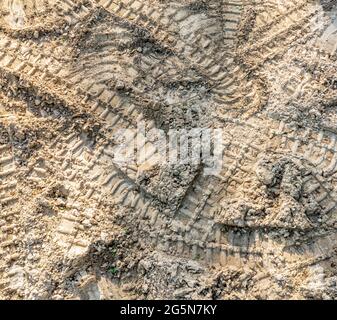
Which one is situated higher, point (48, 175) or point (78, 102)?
point (78, 102)

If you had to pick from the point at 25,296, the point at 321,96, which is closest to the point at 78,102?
the point at 25,296

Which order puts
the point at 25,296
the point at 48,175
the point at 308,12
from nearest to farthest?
the point at 25,296
the point at 48,175
the point at 308,12

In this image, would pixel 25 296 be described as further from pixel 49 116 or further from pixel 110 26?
pixel 110 26

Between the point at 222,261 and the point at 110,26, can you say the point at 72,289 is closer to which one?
the point at 222,261

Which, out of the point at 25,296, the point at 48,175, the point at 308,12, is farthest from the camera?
the point at 308,12

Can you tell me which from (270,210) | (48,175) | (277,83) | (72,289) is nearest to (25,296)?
(72,289)

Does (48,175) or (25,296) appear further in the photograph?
(48,175)

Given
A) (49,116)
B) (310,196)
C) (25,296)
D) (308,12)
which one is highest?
(308,12)
